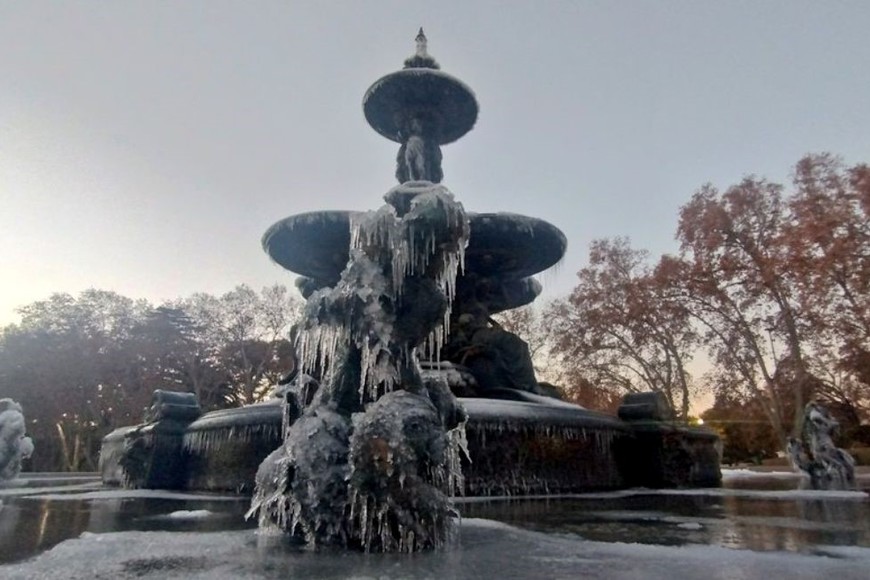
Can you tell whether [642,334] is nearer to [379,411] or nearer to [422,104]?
[422,104]

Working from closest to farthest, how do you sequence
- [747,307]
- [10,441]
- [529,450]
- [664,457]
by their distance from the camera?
[529,450] → [664,457] → [10,441] → [747,307]

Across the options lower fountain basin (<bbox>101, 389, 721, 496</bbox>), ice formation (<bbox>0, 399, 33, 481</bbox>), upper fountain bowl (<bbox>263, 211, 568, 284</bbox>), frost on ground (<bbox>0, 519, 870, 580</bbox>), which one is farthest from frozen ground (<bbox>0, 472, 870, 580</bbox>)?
ice formation (<bbox>0, 399, 33, 481</bbox>)

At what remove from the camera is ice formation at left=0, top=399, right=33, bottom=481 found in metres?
10.6

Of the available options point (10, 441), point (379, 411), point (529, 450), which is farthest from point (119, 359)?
point (379, 411)

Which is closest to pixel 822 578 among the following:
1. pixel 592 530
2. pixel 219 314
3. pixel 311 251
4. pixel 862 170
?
pixel 592 530

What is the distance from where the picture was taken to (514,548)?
2.91m

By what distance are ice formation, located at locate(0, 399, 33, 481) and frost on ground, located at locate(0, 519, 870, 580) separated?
924 cm

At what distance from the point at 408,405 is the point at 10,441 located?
34.8ft

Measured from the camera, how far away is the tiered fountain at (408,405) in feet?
10.5

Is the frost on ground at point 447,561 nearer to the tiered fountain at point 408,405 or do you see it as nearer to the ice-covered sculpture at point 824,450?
the tiered fountain at point 408,405

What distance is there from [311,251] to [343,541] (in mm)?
7910

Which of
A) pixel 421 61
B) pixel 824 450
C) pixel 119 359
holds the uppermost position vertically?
pixel 421 61

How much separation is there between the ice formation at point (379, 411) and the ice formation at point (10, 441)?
372 inches

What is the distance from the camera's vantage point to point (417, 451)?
3168 millimetres
